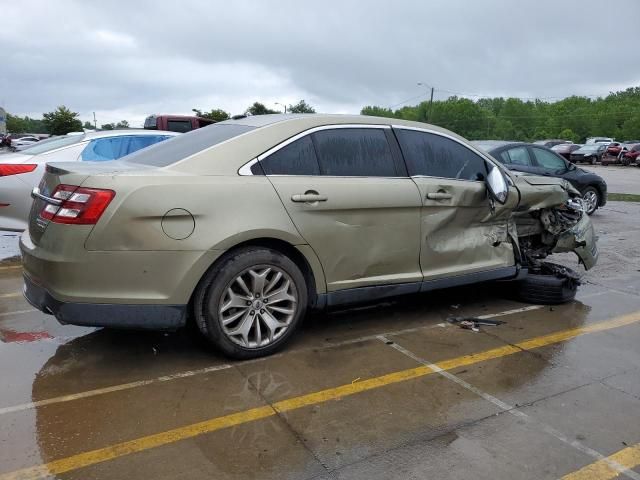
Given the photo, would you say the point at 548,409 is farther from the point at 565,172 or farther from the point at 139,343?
the point at 565,172

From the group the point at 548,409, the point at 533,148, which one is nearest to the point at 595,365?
the point at 548,409

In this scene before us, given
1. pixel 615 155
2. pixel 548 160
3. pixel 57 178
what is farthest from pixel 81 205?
pixel 615 155

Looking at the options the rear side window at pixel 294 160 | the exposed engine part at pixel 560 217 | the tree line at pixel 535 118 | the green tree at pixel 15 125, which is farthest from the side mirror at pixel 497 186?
the green tree at pixel 15 125

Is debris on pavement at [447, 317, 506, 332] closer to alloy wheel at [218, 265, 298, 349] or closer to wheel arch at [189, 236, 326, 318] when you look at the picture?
wheel arch at [189, 236, 326, 318]

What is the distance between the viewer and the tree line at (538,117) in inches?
3942

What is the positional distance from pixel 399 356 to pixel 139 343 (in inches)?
74.7

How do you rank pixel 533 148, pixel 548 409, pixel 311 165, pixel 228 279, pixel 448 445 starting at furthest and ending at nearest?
pixel 533 148 < pixel 311 165 < pixel 228 279 < pixel 548 409 < pixel 448 445

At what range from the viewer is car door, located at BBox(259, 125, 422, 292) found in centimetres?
379

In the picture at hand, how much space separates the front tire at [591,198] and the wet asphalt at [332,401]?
330 inches

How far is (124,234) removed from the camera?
10.6 ft

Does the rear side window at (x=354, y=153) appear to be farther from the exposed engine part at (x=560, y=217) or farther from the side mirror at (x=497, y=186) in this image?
the exposed engine part at (x=560, y=217)

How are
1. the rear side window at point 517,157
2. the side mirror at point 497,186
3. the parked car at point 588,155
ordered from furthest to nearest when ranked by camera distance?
the parked car at point 588,155 < the rear side window at point 517,157 < the side mirror at point 497,186

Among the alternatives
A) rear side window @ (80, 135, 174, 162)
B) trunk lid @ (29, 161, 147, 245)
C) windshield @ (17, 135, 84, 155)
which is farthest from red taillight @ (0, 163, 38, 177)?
trunk lid @ (29, 161, 147, 245)

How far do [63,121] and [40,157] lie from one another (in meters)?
49.2
